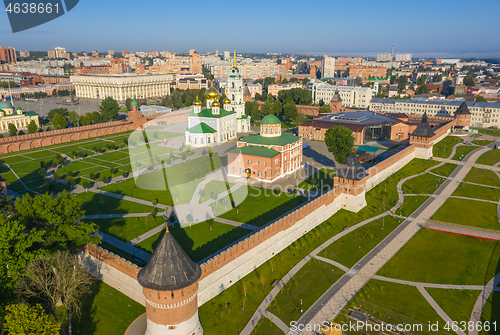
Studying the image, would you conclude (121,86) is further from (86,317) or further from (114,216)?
(86,317)

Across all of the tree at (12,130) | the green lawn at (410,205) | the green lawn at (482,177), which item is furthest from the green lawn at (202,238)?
the tree at (12,130)

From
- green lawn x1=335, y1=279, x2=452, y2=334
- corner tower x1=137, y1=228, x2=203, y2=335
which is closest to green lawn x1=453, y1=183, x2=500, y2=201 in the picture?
green lawn x1=335, y1=279, x2=452, y2=334

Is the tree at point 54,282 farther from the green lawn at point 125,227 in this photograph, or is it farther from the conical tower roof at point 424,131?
the conical tower roof at point 424,131

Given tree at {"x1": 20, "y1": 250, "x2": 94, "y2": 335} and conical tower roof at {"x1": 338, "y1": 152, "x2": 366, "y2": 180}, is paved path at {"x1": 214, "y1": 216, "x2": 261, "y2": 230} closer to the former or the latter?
conical tower roof at {"x1": 338, "y1": 152, "x2": 366, "y2": 180}

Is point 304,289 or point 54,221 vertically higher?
point 54,221

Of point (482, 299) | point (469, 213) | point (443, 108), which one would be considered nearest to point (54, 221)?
point (482, 299)

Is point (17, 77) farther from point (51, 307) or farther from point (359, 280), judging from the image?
point (359, 280)
